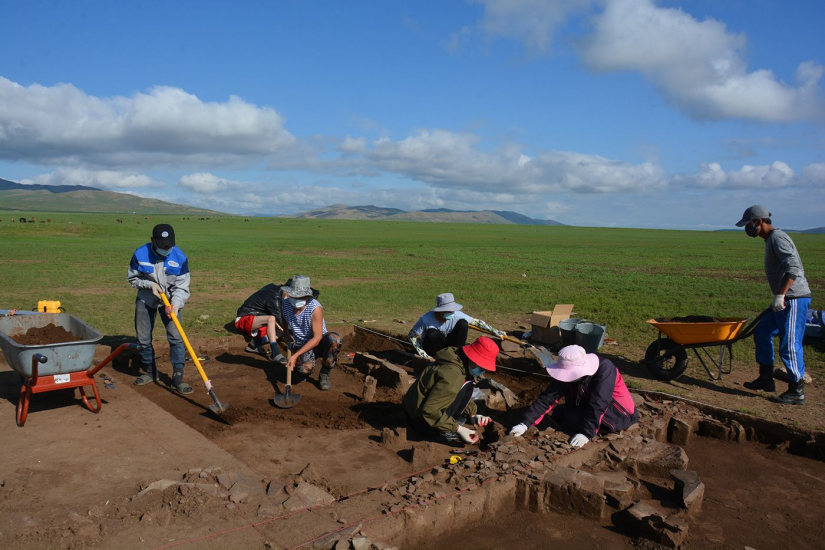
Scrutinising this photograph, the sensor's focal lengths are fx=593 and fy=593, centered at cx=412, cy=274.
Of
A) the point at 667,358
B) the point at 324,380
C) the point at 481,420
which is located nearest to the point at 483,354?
the point at 481,420

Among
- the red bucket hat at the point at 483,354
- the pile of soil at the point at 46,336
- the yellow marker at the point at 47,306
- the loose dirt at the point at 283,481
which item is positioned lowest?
the loose dirt at the point at 283,481

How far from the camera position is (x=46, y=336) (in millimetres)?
6633

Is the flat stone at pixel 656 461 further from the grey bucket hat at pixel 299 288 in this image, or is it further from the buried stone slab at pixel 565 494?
the grey bucket hat at pixel 299 288

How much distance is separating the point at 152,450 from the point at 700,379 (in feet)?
21.0

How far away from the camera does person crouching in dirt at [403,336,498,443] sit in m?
5.28

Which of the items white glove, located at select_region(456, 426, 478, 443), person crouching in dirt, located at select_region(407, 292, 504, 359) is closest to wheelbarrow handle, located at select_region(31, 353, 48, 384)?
white glove, located at select_region(456, 426, 478, 443)


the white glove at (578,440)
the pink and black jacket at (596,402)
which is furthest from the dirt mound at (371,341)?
the white glove at (578,440)

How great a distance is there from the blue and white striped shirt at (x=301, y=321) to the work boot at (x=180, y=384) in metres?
1.33

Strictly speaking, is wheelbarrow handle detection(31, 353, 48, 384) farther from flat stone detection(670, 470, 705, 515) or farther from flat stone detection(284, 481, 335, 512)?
flat stone detection(670, 470, 705, 515)

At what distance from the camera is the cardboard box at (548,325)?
9438 millimetres

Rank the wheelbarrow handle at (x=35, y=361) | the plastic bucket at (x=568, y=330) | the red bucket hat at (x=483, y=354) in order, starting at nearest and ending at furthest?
the wheelbarrow handle at (x=35, y=361)
the red bucket hat at (x=483, y=354)
the plastic bucket at (x=568, y=330)

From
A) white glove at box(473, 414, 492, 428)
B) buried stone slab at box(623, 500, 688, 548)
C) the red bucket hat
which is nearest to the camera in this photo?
buried stone slab at box(623, 500, 688, 548)

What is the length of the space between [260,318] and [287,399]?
2.26 m

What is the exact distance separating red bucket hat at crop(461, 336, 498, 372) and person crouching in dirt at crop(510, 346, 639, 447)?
517 millimetres
